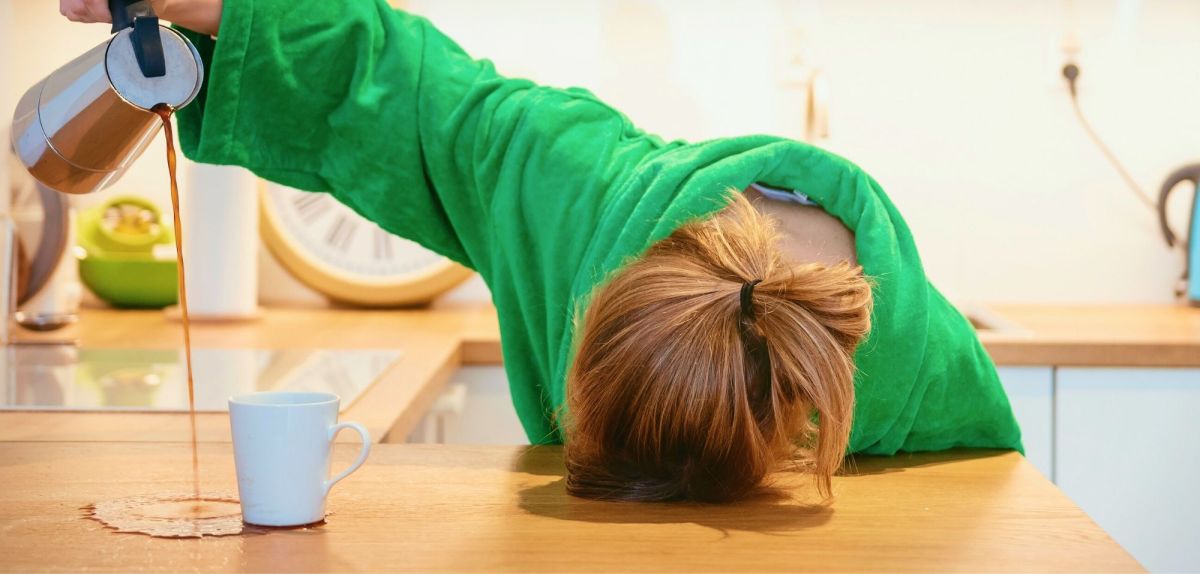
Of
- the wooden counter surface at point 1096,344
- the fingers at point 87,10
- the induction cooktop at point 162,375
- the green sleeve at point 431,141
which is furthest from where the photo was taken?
the wooden counter surface at point 1096,344

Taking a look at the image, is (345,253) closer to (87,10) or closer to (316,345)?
(316,345)

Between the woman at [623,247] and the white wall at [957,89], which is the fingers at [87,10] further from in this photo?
the white wall at [957,89]

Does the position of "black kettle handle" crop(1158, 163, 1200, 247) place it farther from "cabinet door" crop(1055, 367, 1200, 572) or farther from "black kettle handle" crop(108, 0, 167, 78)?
"black kettle handle" crop(108, 0, 167, 78)

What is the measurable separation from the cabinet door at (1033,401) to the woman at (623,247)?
69 cm

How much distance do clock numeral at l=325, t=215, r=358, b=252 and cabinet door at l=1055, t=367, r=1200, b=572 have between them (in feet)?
3.68

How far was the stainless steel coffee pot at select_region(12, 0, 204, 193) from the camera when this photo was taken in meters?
0.87

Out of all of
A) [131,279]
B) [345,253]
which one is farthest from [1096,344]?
[131,279]

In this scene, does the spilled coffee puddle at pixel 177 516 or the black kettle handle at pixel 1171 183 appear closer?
the spilled coffee puddle at pixel 177 516

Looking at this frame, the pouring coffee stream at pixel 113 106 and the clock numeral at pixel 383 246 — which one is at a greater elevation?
the pouring coffee stream at pixel 113 106

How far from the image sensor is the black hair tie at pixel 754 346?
0.78 meters

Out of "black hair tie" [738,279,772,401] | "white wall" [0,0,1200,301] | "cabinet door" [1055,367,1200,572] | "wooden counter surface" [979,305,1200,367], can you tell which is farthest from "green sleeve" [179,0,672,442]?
"white wall" [0,0,1200,301]

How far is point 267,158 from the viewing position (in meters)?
1.11

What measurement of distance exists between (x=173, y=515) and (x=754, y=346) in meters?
0.37

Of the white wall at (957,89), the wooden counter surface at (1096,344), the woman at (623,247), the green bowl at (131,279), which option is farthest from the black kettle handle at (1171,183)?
the green bowl at (131,279)
